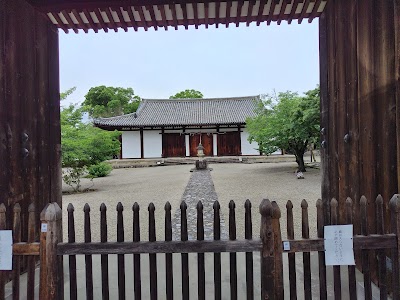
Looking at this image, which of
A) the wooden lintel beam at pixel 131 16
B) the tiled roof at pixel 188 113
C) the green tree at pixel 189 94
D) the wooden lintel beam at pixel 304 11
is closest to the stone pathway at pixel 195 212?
the wooden lintel beam at pixel 131 16

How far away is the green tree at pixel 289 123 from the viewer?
13823mm

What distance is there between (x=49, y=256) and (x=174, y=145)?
89.0ft

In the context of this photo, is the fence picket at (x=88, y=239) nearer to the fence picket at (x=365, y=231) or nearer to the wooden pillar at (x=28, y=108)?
the wooden pillar at (x=28, y=108)

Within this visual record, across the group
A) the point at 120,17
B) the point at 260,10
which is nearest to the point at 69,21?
the point at 120,17

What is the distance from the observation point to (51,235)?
7.09ft

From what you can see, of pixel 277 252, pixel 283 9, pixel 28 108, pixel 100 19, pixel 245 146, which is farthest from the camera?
pixel 245 146

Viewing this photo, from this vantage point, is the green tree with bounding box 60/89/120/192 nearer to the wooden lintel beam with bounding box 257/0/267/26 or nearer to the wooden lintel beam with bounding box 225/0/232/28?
the wooden lintel beam with bounding box 225/0/232/28

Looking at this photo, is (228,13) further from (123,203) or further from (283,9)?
(123,203)

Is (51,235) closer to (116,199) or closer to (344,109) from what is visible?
(344,109)

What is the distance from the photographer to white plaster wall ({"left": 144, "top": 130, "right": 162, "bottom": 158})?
2875cm

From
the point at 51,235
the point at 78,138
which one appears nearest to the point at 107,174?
the point at 78,138

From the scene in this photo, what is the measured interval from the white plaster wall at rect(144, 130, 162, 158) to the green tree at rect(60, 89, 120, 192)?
48.8 feet

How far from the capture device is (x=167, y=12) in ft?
13.3

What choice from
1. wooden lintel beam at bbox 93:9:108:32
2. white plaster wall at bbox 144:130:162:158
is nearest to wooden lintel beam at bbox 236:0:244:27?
wooden lintel beam at bbox 93:9:108:32
